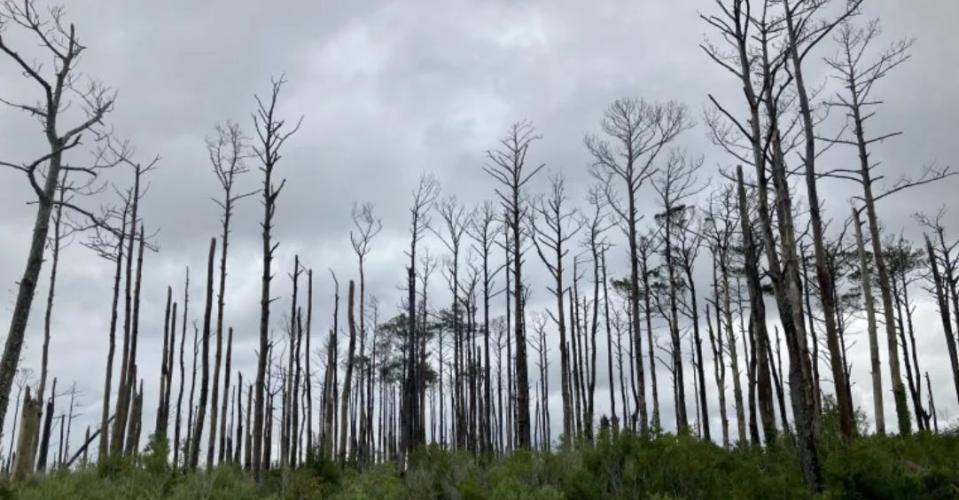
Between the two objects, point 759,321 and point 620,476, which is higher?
point 759,321

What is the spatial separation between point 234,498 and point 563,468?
4.59 m

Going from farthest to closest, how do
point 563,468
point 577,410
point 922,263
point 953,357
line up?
point 577,410 → point 922,263 → point 953,357 → point 563,468

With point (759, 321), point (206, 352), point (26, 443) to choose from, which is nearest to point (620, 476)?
point (759, 321)

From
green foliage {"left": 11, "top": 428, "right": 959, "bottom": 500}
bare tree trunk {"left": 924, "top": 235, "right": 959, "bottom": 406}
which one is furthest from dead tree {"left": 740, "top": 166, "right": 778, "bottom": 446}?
bare tree trunk {"left": 924, "top": 235, "right": 959, "bottom": 406}

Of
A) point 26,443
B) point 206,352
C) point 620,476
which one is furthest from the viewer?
point 206,352

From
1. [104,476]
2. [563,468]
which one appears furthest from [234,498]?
[563,468]

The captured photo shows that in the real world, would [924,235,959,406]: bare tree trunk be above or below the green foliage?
above

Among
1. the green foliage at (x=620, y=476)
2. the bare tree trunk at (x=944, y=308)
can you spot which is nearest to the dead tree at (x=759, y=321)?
the green foliage at (x=620, y=476)

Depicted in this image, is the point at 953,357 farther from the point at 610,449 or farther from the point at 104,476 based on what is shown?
the point at 104,476

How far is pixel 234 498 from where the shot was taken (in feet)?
29.7

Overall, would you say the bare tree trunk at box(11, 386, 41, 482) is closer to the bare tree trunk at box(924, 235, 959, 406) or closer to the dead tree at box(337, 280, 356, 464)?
the dead tree at box(337, 280, 356, 464)

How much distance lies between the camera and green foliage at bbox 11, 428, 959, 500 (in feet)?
26.0

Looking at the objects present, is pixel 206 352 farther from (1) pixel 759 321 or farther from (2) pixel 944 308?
(2) pixel 944 308

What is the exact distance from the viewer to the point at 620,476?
8711 mm
